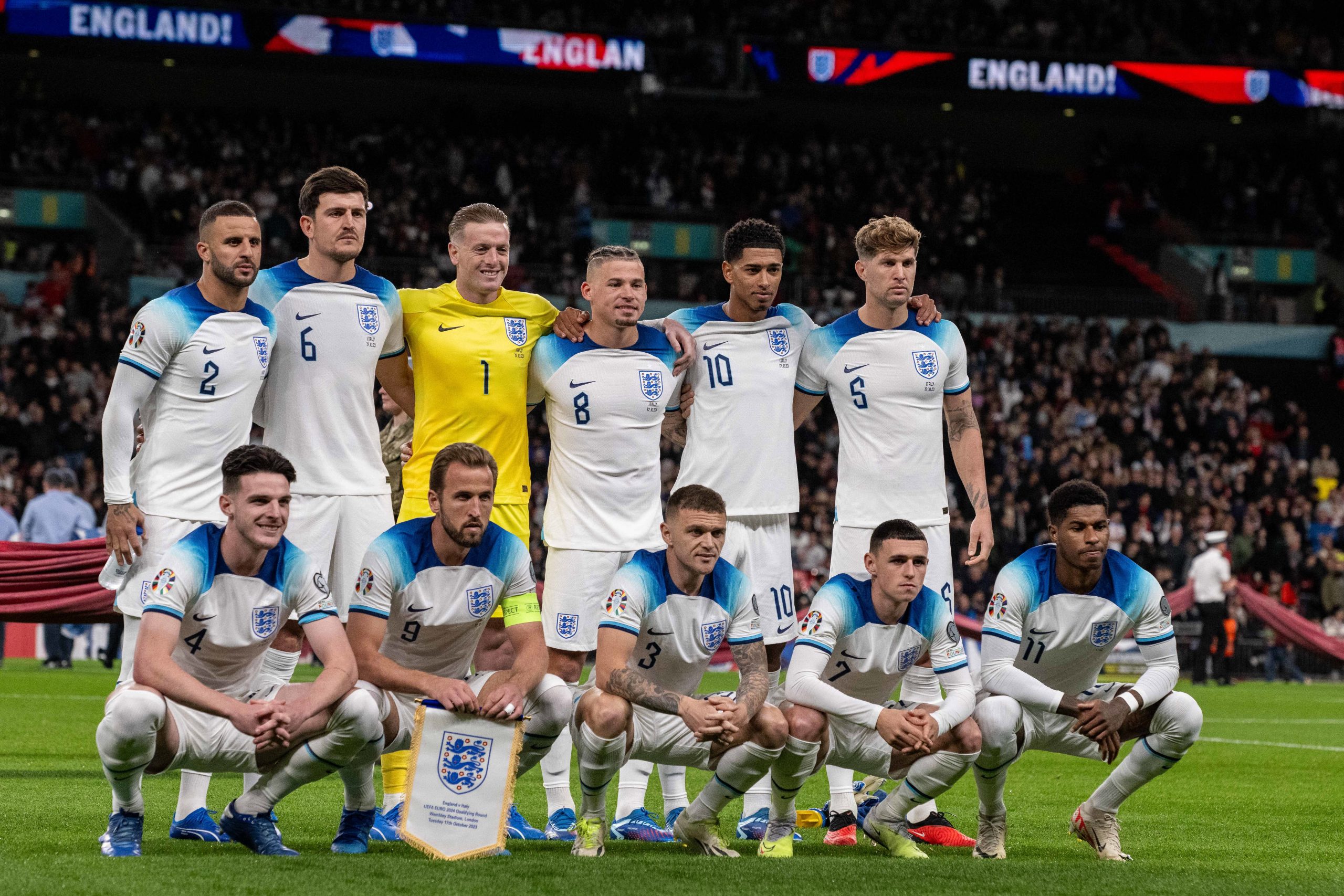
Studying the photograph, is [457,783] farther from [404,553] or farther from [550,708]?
[404,553]

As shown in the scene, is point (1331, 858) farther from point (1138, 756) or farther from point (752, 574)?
point (752, 574)

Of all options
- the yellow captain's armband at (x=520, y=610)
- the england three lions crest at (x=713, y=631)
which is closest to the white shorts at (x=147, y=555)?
the yellow captain's armband at (x=520, y=610)

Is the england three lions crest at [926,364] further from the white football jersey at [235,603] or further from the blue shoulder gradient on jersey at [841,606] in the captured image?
the white football jersey at [235,603]

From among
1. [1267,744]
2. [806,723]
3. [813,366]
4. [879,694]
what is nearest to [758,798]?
[879,694]

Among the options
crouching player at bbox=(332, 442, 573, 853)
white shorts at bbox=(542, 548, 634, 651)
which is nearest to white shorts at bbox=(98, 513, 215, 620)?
crouching player at bbox=(332, 442, 573, 853)

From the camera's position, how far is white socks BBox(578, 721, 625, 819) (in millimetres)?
6254

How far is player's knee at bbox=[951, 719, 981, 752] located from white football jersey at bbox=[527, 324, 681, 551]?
1.61 m

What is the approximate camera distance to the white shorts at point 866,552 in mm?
7270

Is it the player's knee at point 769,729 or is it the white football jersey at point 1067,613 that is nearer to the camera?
the player's knee at point 769,729

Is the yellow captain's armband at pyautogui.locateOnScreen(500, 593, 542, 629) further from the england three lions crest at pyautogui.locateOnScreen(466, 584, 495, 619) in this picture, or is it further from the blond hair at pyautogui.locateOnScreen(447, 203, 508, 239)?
the blond hair at pyautogui.locateOnScreen(447, 203, 508, 239)

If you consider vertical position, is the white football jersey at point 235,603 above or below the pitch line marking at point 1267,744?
above

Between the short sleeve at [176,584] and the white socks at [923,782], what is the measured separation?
→ 290 centimetres

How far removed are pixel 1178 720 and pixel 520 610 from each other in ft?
8.80

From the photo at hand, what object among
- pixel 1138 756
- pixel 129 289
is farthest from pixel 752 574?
pixel 129 289
